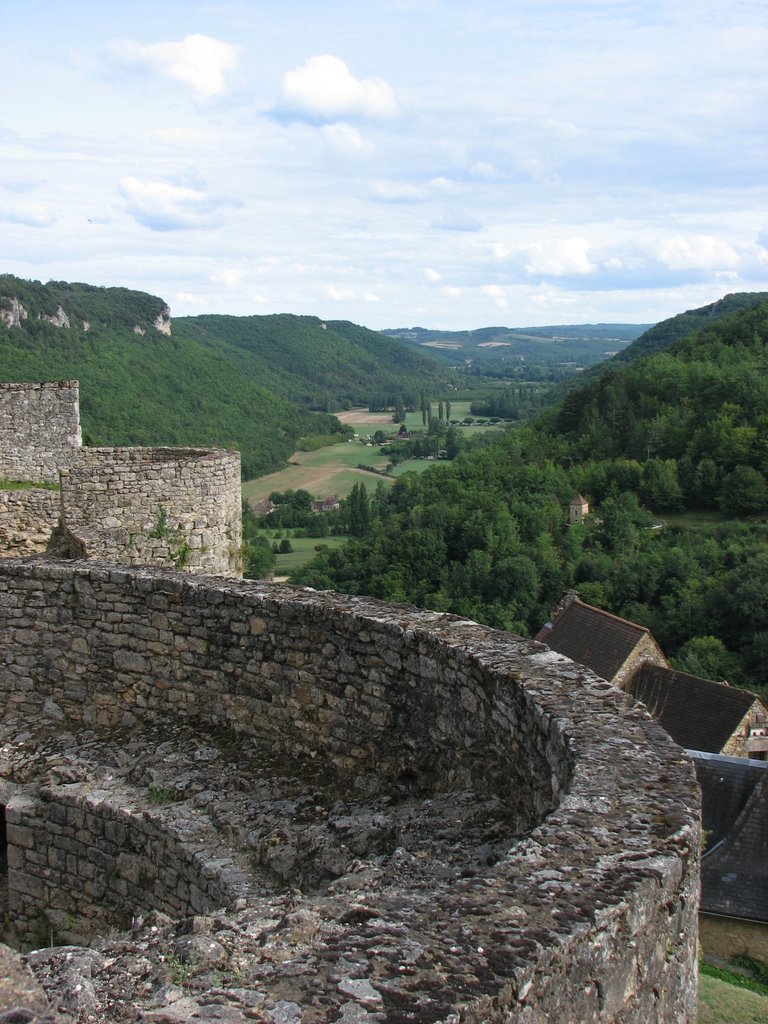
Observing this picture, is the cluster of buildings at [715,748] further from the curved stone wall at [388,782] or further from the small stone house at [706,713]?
the curved stone wall at [388,782]

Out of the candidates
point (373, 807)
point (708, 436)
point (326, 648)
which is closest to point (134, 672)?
point (326, 648)

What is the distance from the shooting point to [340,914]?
8.12ft

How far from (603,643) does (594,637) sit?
427 millimetres

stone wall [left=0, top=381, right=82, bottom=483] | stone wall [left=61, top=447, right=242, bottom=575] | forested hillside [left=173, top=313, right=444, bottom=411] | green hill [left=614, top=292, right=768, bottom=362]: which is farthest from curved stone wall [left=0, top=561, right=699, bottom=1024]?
green hill [left=614, top=292, right=768, bottom=362]

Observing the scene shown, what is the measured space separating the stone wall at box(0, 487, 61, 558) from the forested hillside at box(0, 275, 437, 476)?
8.07 m

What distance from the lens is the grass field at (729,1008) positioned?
7562mm

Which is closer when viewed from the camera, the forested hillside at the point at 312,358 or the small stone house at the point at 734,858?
the small stone house at the point at 734,858

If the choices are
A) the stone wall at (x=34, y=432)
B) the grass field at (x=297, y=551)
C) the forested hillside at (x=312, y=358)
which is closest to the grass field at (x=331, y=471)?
the grass field at (x=297, y=551)

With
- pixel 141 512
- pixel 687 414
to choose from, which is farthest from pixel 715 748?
pixel 687 414

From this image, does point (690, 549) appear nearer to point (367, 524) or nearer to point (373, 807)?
point (367, 524)

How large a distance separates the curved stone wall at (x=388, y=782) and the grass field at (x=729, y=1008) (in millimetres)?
4059

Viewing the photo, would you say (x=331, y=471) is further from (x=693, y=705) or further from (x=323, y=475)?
(x=693, y=705)

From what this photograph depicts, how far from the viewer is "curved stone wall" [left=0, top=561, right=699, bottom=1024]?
2230 millimetres

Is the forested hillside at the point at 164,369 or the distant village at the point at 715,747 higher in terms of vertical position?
the forested hillside at the point at 164,369
